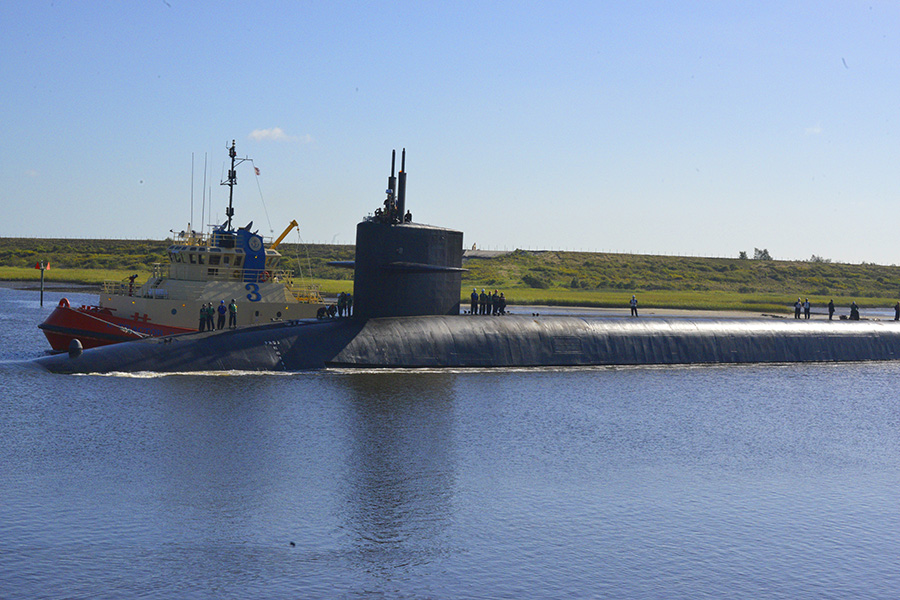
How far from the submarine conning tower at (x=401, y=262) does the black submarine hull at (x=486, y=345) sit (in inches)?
20.8

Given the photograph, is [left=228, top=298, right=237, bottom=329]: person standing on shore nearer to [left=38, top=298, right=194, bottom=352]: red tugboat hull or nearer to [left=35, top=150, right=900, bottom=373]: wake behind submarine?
[left=38, top=298, right=194, bottom=352]: red tugboat hull

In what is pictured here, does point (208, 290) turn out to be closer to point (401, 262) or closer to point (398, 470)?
point (401, 262)

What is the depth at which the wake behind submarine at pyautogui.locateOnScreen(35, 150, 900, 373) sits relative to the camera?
24047 millimetres

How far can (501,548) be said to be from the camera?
38.9 feet

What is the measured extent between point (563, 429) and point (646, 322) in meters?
13.3

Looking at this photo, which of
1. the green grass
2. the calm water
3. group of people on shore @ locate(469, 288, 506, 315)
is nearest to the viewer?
the calm water

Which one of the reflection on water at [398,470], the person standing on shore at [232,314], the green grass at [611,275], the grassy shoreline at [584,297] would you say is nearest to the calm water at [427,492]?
the reflection on water at [398,470]

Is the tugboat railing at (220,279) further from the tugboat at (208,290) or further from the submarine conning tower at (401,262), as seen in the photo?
the submarine conning tower at (401,262)

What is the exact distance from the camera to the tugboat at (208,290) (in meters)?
32.8

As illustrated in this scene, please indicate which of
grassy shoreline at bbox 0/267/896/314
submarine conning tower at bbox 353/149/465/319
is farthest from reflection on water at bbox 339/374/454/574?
grassy shoreline at bbox 0/267/896/314

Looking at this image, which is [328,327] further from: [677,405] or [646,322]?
[646,322]

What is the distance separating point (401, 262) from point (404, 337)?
2224mm

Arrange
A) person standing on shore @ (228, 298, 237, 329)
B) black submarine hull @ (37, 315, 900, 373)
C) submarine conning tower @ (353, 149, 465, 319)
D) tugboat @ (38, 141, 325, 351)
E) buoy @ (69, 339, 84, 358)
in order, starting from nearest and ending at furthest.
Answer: buoy @ (69, 339, 84, 358) < black submarine hull @ (37, 315, 900, 373) < submarine conning tower @ (353, 149, 465, 319) < person standing on shore @ (228, 298, 237, 329) < tugboat @ (38, 141, 325, 351)

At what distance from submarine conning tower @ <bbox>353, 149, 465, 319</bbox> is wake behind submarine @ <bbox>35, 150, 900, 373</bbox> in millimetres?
30
